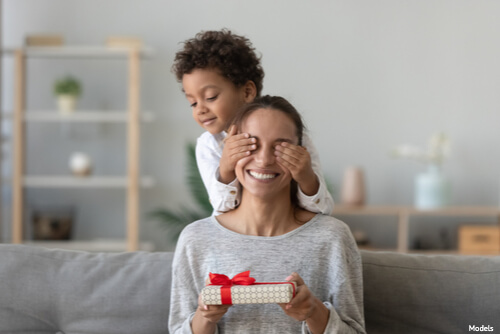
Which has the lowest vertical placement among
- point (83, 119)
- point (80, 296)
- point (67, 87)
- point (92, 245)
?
point (92, 245)

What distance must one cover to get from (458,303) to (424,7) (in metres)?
3.82

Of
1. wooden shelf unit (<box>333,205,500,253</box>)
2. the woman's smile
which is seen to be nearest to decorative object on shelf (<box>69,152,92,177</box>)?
wooden shelf unit (<box>333,205,500,253</box>)

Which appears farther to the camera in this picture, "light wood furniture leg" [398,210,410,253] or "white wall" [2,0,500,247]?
"white wall" [2,0,500,247]

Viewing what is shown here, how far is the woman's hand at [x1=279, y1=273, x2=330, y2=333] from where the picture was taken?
4.39 ft

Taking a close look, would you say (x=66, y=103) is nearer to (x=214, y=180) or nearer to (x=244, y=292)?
(x=214, y=180)

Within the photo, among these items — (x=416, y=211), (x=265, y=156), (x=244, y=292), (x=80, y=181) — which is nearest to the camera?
(x=244, y=292)

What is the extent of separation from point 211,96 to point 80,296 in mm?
613

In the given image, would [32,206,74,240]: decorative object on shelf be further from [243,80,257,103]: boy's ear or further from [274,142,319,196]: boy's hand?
[274,142,319,196]: boy's hand

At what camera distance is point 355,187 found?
4883mm

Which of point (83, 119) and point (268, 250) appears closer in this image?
point (268, 250)

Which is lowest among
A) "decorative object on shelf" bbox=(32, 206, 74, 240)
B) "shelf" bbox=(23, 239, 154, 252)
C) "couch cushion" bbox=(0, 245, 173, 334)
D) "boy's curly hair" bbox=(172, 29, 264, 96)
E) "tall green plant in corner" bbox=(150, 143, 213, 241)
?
"shelf" bbox=(23, 239, 154, 252)

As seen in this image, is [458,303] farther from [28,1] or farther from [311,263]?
[28,1]

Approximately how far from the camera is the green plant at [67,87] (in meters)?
4.86

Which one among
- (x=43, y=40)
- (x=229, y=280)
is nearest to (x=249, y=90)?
(x=229, y=280)
